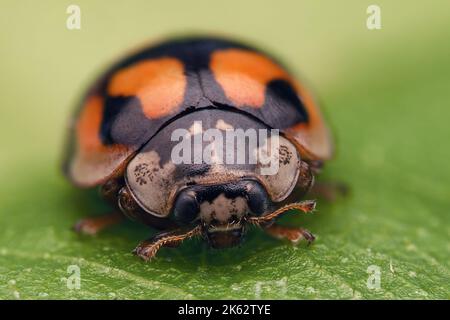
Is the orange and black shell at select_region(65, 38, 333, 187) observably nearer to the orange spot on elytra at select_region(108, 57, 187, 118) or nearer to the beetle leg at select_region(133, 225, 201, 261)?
the orange spot on elytra at select_region(108, 57, 187, 118)

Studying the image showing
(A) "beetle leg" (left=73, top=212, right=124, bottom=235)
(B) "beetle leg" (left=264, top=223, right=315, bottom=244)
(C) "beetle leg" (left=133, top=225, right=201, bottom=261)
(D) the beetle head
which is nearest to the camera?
(D) the beetle head

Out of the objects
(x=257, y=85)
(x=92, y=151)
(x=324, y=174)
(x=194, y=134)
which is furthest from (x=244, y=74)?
(x=324, y=174)

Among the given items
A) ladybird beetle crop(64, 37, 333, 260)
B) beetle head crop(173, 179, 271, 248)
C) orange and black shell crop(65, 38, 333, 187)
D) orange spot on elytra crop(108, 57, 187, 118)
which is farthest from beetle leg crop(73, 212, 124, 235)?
beetle head crop(173, 179, 271, 248)

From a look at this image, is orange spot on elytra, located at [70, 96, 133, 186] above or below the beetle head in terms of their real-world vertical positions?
above

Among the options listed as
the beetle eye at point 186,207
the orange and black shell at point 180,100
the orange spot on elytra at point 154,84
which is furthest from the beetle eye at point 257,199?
the orange spot on elytra at point 154,84
